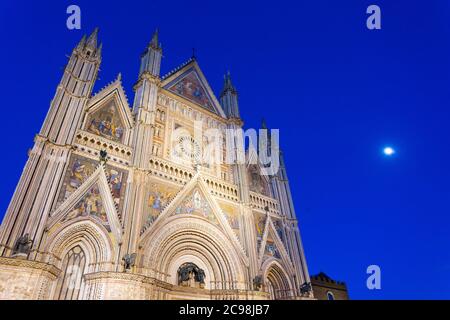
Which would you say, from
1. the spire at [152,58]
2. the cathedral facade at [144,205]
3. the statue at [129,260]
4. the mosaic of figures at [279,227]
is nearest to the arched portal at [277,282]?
the cathedral facade at [144,205]

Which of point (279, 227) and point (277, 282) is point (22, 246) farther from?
point (279, 227)

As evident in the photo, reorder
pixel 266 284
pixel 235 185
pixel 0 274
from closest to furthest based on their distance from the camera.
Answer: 1. pixel 0 274
2. pixel 266 284
3. pixel 235 185

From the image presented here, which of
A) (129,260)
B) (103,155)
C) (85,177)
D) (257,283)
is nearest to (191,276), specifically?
(257,283)

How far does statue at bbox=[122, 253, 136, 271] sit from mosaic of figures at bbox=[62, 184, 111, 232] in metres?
1.58

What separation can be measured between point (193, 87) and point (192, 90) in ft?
1.31

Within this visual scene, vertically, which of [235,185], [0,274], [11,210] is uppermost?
[235,185]

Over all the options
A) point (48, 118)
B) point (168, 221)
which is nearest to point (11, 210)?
point (48, 118)

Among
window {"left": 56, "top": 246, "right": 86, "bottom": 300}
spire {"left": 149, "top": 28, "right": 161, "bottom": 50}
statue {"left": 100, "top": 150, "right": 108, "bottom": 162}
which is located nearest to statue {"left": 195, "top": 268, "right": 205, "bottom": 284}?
window {"left": 56, "top": 246, "right": 86, "bottom": 300}

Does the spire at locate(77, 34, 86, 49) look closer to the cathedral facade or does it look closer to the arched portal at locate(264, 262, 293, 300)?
the cathedral facade

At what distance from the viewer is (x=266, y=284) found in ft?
56.7

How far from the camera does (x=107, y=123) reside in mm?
16219

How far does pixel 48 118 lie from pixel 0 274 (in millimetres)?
7154
